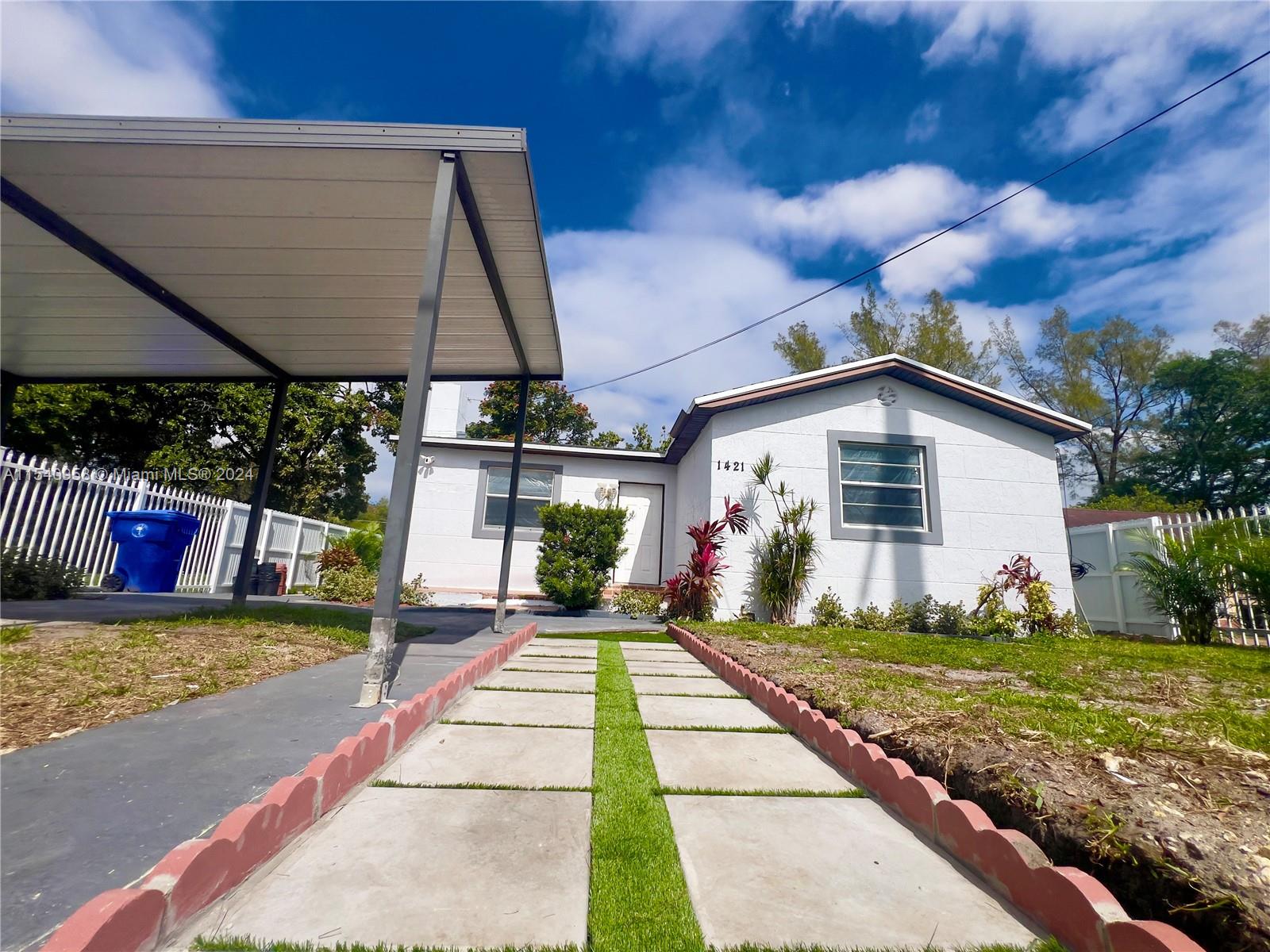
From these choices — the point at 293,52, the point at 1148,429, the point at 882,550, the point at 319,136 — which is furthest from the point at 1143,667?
the point at 1148,429

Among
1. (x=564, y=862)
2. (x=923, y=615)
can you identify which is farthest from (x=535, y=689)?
(x=923, y=615)

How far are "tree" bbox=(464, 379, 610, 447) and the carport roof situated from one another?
15841 mm

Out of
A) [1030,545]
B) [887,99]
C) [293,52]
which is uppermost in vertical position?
[887,99]

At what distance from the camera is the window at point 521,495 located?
1080 centimetres

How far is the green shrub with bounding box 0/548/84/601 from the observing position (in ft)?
17.1

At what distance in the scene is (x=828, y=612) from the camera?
313 inches

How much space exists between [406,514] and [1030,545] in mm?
9386

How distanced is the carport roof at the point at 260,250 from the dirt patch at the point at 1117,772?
3995mm

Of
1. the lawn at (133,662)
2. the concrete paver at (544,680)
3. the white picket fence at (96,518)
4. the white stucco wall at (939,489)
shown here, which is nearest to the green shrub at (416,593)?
the white picket fence at (96,518)

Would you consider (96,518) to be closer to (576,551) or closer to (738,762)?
(576,551)

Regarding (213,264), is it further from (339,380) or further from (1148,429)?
→ (1148,429)

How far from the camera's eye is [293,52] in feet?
19.2

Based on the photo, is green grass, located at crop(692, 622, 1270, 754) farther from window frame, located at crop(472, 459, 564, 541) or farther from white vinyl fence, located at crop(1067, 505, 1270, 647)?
window frame, located at crop(472, 459, 564, 541)

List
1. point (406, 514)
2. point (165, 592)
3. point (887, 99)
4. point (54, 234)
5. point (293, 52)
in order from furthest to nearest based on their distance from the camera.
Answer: point (887, 99), point (165, 592), point (293, 52), point (54, 234), point (406, 514)
